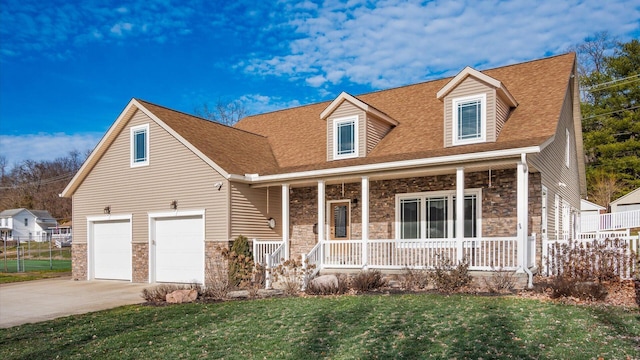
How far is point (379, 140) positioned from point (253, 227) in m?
4.91

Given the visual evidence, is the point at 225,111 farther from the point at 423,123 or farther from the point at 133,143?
the point at 423,123

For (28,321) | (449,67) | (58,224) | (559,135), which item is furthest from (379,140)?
(58,224)

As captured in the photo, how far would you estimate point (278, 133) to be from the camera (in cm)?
1936

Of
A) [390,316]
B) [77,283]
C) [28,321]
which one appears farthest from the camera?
[77,283]

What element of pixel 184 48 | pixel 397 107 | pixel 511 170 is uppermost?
pixel 184 48

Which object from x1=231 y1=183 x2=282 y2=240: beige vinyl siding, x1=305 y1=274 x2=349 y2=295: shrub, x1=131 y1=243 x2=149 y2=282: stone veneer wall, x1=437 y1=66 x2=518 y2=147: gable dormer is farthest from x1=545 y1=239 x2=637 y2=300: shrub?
x1=131 y1=243 x2=149 y2=282: stone veneer wall

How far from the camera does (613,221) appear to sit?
80.7 feet

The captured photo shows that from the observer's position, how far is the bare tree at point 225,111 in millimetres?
37938

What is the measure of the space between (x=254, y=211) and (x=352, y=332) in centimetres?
857

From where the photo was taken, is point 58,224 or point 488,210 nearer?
point 488,210

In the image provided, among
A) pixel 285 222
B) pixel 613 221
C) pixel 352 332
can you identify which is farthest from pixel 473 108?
pixel 613 221

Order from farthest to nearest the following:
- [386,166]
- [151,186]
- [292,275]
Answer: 1. [151,186]
2. [386,166]
3. [292,275]

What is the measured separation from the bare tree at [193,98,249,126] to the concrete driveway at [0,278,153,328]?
22155 mm

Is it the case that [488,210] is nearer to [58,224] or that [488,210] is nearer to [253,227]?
[253,227]
